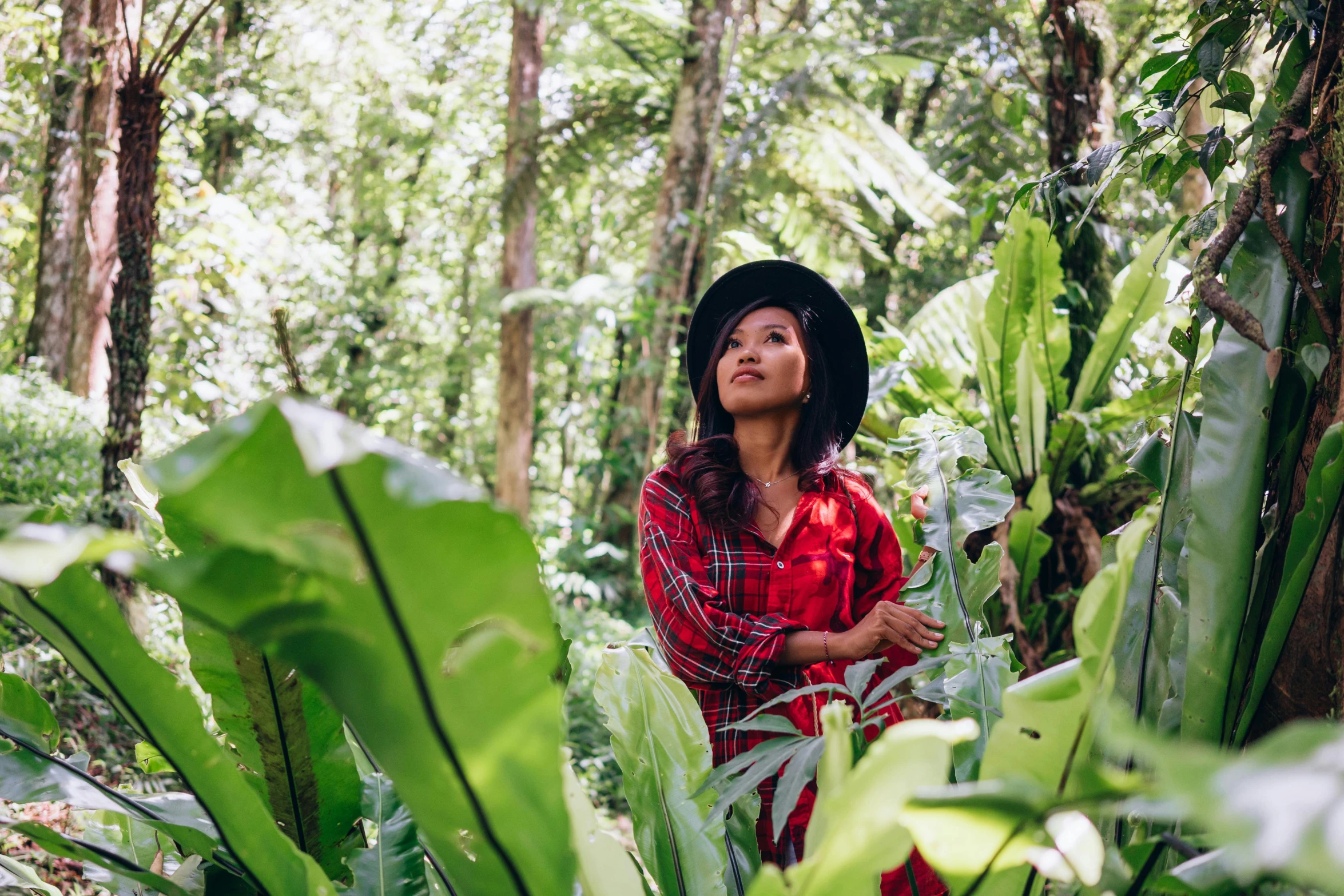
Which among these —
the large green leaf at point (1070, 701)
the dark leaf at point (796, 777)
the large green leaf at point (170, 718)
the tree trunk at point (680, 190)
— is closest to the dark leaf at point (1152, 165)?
the large green leaf at point (1070, 701)

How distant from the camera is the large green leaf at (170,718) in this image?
0.76 metres

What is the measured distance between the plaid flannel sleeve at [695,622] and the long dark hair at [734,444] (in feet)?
0.26

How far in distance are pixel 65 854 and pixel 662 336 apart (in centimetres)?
456

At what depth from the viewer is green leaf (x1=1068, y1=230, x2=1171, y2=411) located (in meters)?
2.82

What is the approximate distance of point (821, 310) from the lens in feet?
6.23

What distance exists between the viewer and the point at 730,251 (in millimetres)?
4820

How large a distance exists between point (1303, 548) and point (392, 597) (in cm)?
97

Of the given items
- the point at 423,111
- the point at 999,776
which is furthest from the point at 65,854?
the point at 423,111

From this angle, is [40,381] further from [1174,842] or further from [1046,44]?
[1174,842]

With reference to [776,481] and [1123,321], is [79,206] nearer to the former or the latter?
[776,481]

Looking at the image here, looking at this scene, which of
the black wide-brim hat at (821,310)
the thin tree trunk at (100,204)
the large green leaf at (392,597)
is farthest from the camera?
the thin tree trunk at (100,204)

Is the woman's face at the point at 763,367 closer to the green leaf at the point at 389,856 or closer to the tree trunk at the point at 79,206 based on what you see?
the green leaf at the point at 389,856

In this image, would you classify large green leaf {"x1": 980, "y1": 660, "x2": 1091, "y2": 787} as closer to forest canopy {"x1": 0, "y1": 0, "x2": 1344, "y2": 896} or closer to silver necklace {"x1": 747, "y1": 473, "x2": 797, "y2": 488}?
forest canopy {"x1": 0, "y1": 0, "x2": 1344, "y2": 896}

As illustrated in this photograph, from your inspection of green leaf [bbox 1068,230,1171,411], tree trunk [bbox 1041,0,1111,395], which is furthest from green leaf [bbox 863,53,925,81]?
green leaf [bbox 1068,230,1171,411]
